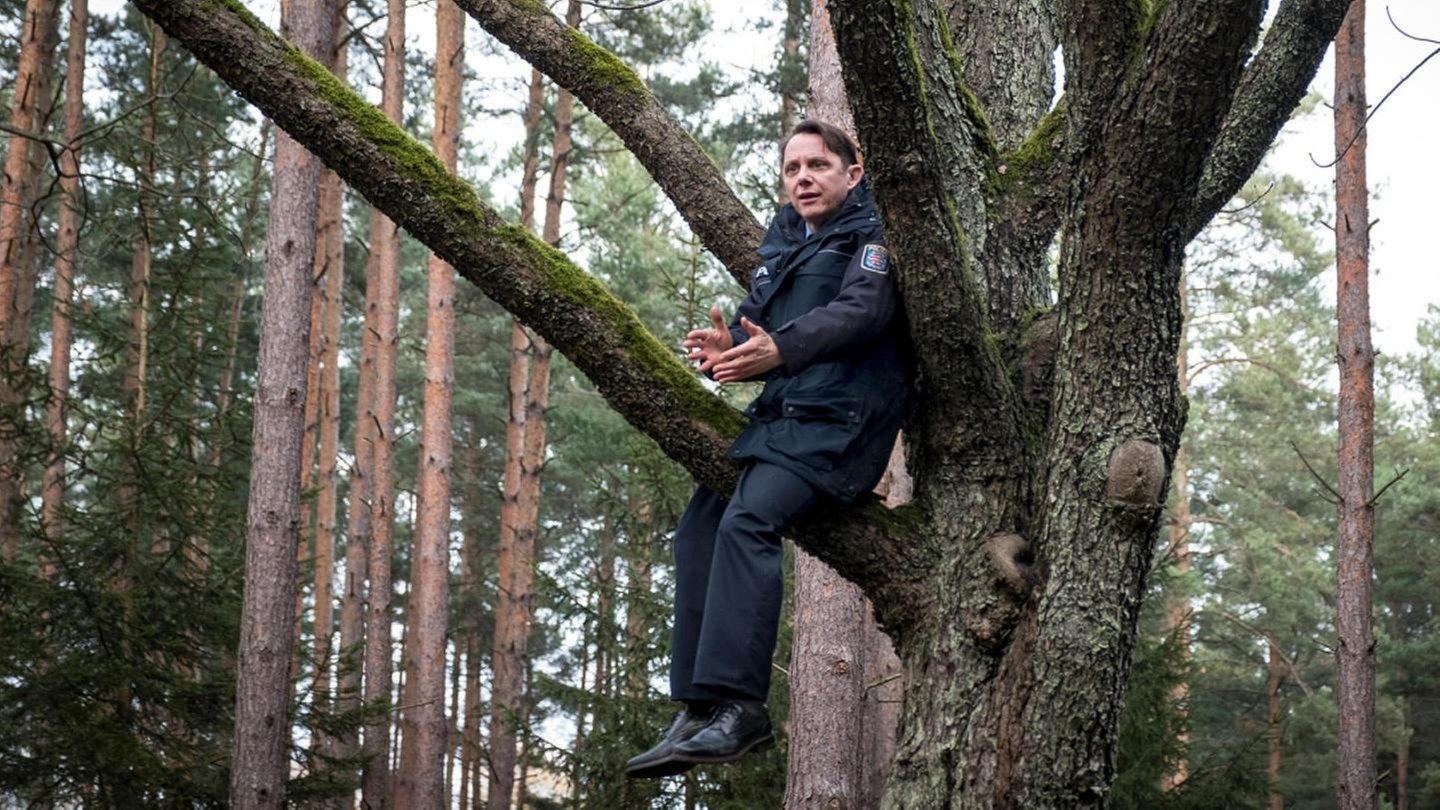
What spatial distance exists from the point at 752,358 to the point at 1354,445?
33.0 feet

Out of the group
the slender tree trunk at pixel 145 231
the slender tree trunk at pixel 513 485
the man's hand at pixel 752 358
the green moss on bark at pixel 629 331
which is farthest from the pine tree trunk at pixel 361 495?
the man's hand at pixel 752 358

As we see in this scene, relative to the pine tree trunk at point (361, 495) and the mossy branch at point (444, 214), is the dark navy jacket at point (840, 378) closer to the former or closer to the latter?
the mossy branch at point (444, 214)

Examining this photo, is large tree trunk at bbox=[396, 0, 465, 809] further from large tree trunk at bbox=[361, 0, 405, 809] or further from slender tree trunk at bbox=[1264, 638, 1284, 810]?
slender tree trunk at bbox=[1264, 638, 1284, 810]

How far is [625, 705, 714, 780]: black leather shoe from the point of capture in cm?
303

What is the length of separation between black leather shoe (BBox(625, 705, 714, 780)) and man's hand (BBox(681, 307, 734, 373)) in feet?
2.59

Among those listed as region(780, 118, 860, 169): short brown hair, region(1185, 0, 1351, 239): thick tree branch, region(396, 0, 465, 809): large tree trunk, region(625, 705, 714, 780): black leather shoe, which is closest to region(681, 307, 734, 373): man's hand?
region(780, 118, 860, 169): short brown hair

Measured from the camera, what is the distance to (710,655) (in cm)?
308

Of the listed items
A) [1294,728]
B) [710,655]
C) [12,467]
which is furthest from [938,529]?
[1294,728]

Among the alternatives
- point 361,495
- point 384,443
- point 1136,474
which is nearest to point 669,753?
point 1136,474

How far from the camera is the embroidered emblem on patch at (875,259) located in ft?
9.96

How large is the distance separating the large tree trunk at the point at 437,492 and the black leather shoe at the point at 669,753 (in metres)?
11.9

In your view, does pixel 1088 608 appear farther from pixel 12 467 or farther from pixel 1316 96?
pixel 1316 96

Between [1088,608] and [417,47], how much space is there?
20005 mm

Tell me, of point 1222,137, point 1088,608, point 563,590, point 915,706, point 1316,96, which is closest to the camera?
point 1088,608
